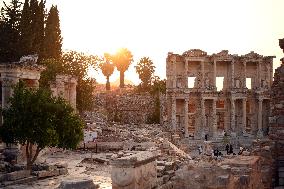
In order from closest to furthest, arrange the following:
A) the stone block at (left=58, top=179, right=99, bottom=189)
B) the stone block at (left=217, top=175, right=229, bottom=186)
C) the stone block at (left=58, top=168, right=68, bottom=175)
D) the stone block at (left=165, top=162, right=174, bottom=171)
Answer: the stone block at (left=217, top=175, right=229, bottom=186), the stone block at (left=58, top=179, right=99, bottom=189), the stone block at (left=165, top=162, right=174, bottom=171), the stone block at (left=58, top=168, right=68, bottom=175)

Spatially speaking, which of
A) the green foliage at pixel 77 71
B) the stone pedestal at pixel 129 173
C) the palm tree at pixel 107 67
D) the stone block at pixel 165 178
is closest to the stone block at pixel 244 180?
the stone pedestal at pixel 129 173

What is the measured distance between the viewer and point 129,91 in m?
71.2

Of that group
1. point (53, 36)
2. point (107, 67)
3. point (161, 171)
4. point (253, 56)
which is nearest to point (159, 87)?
point (253, 56)

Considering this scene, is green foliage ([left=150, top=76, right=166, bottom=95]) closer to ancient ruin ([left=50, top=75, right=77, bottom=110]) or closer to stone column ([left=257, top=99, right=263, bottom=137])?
stone column ([left=257, top=99, right=263, bottom=137])

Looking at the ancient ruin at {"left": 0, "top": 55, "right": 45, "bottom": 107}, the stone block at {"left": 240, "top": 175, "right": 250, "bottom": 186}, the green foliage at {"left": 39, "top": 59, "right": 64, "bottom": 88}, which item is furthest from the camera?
the green foliage at {"left": 39, "top": 59, "right": 64, "bottom": 88}

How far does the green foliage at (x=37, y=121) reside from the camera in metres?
19.7

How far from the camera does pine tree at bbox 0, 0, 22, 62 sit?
36438 mm

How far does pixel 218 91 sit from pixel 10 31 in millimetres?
27826

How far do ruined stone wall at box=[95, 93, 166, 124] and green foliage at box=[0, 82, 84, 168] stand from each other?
3999cm

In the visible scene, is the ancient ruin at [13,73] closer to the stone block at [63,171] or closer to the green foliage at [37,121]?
the green foliage at [37,121]

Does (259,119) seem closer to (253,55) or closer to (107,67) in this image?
(253,55)

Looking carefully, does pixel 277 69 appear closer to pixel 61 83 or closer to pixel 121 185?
pixel 121 185

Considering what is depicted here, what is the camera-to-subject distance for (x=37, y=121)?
65.1 ft

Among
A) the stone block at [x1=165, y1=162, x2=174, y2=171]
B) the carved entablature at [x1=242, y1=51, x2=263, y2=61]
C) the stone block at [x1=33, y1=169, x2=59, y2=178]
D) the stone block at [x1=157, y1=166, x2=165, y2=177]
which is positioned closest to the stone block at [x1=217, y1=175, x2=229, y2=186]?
the stone block at [x1=157, y1=166, x2=165, y2=177]
